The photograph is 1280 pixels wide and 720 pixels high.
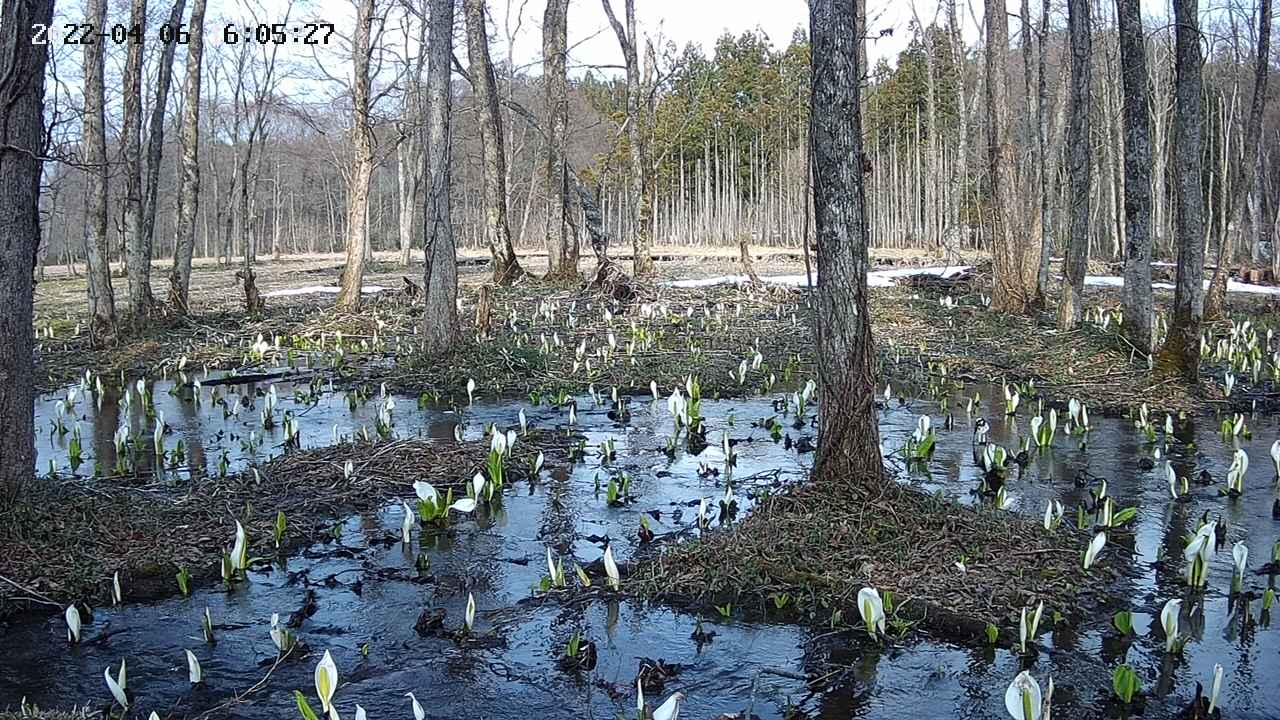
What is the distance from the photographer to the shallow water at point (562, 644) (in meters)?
3.87

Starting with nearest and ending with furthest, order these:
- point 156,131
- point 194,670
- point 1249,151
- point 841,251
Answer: point 194,670, point 841,251, point 1249,151, point 156,131

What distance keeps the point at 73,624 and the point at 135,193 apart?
12.1m

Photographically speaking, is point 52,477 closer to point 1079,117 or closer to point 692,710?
point 692,710

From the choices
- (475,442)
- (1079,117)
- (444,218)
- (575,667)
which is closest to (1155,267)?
(1079,117)

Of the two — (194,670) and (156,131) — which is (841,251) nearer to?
(194,670)

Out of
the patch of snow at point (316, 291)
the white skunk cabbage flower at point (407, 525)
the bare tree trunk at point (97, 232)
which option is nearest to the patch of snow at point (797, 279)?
the patch of snow at point (316, 291)

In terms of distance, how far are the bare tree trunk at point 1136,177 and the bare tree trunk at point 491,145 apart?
11.9 metres

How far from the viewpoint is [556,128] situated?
21312mm

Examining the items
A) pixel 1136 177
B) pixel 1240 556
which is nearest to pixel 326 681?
pixel 1240 556

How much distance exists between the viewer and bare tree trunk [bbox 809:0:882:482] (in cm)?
521

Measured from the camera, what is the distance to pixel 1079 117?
12.5 metres

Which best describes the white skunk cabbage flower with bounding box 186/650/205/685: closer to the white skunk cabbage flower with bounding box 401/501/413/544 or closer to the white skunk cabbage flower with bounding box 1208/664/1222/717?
the white skunk cabbage flower with bounding box 401/501/413/544

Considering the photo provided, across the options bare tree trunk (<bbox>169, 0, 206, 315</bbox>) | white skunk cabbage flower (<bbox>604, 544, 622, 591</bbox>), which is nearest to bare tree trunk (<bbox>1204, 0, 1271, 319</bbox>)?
white skunk cabbage flower (<bbox>604, 544, 622, 591</bbox>)

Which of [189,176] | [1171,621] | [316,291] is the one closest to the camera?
[1171,621]
